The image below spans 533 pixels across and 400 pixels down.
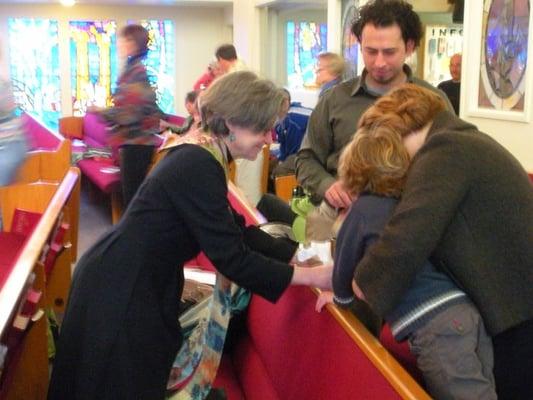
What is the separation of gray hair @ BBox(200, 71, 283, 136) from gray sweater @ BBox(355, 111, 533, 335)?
536 millimetres

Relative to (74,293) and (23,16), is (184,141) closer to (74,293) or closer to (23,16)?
(74,293)

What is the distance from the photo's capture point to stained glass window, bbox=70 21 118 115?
430 inches

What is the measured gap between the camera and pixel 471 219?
1521 millimetres

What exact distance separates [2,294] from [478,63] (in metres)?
2.96

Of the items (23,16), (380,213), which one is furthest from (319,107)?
(23,16)

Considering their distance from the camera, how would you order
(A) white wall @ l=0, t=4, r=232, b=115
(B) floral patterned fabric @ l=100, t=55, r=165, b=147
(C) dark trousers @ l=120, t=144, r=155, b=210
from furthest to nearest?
(A) white wall @ l=0, t=4, r=232, b=115
(C) dark trousers @ l=120, t=144, r=155, b=210
(B) floral patterned fabric @ l=100, t=55, r=165, b=147

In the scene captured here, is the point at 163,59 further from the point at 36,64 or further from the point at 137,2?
the point at 36,64

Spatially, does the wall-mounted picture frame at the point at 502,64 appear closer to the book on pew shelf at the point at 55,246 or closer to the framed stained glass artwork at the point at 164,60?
the book on pew shelf at the point at 55,246

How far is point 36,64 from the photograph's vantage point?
10906 mm

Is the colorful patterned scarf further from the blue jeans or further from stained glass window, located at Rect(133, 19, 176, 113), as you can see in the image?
stained glass window, located at Rect(133, 19, 176, 113)

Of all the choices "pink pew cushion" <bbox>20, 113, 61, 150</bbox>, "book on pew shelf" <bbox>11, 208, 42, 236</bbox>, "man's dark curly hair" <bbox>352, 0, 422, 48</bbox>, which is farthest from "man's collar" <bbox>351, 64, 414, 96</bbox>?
"pink pew cushion" <bbox>20, 113, 61, 150</bbox>

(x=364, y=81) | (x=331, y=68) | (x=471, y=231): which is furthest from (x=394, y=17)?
(x=331, y=68)

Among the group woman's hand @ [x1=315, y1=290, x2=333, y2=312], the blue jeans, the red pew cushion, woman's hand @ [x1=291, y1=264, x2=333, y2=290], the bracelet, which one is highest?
the blue jeans

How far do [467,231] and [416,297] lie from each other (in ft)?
0.65
